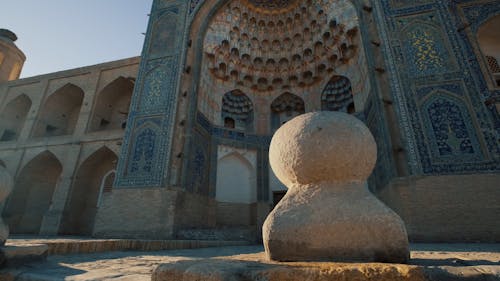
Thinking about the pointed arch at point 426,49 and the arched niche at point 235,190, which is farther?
the arched niche at point 235,190

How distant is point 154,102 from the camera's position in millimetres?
9180

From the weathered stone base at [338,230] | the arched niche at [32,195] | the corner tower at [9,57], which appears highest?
the corner tower at [9,57]

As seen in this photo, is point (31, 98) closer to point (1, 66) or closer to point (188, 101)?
point (1, 66)

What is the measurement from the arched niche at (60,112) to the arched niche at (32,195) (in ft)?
5.13

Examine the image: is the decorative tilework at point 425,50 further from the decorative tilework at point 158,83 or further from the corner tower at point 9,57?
the corner tower at point 9,57

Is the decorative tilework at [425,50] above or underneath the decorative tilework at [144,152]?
above

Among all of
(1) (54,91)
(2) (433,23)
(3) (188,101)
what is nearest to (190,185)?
(3) (188,101)

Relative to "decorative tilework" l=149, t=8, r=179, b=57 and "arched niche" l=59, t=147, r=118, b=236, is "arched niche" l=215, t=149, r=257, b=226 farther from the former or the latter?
"arched niche" l=59, t=147, r=118, b=236

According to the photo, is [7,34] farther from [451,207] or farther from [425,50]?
[451,207]

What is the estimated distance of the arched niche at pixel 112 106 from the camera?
12.6 m

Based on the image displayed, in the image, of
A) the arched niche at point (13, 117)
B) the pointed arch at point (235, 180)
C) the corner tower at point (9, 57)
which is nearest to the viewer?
the pointed arch at point (235, 180)

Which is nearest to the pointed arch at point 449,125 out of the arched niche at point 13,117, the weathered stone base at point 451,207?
the weathered stone base at point 451,207

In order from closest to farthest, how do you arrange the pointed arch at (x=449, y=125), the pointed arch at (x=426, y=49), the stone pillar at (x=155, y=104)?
the pointed arch at (x=449, y=125) → the pointed arch at (x=426, y=49) → the stone pillar at (x=155, y=104)

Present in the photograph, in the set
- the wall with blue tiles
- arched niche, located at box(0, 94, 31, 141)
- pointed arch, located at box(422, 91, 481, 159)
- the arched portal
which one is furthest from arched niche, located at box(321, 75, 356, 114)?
arched niche, located at box(0, 94, 31, 141)
